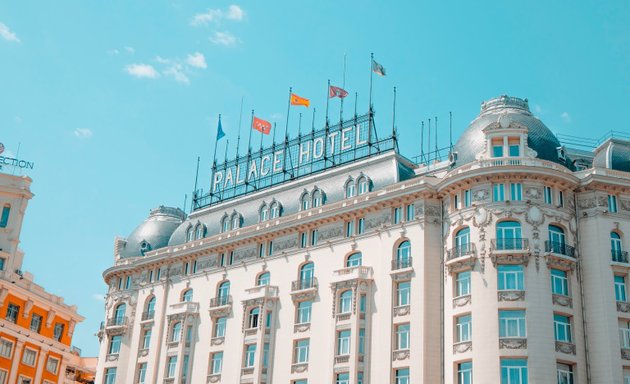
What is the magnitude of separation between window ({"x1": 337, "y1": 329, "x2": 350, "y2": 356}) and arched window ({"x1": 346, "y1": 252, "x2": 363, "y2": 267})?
228 inches

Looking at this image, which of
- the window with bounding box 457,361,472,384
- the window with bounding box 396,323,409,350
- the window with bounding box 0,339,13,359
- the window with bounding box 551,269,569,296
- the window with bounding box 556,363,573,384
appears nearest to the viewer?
the window with bounding box 556,363,573,384

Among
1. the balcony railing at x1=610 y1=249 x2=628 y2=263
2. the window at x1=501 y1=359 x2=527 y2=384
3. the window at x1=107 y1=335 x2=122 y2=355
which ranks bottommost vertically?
the window at x1=501 y1=359 x2=527 y2=384

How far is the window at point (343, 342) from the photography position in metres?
65.9

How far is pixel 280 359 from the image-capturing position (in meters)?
69.9

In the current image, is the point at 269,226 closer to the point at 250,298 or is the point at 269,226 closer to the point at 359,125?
the point at 250,298

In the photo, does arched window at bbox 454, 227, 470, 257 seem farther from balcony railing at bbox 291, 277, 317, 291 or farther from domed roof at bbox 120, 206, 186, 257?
domed roof at bbox 120, 206, 186, 257

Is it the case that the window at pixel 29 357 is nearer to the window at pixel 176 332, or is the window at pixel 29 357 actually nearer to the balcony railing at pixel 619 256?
the window at pixel 176 332

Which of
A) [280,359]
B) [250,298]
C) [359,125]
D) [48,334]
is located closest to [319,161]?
[359,125]

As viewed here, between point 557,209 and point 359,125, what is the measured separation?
23147mm

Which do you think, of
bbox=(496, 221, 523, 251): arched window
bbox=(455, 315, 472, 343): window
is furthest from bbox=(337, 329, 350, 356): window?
bbox=(496, 221, 523, 251): arched window

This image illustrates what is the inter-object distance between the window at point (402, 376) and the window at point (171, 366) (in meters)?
24.3

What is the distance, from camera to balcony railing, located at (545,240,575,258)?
60.9 metres

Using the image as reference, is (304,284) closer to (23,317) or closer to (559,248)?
(559,248)

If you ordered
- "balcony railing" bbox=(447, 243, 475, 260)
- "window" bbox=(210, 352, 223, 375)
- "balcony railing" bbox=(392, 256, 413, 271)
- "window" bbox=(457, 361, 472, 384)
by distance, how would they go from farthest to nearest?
"window" bbox=(210, 352, 223, 375) < "balcony railing" bbox=(392, 256, 413, 271) < "balcony railing" bbox=(447, 243, 475, 260) < "window" bbox=(457, 361, 472, 384)
